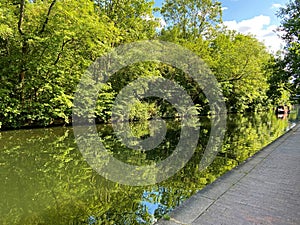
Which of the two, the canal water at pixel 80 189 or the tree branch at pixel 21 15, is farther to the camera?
the tree branch at pixel 21 15

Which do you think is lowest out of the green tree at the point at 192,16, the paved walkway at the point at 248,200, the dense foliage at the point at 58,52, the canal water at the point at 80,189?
the canal water at the point at 80,189

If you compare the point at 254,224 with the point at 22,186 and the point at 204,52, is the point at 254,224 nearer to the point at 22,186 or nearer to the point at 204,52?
the point at 22,186

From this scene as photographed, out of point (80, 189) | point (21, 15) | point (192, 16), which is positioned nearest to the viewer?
point (80, 189)

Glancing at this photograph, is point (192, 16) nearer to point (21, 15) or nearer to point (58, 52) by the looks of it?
point (58, 52)

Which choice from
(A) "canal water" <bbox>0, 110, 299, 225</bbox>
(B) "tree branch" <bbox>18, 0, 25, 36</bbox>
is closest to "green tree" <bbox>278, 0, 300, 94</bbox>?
(A) "canal water" <bbox>0, 110, 299, 225</bbox>

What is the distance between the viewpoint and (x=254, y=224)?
248 cm

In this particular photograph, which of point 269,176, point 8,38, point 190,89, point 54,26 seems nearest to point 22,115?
point 8,38

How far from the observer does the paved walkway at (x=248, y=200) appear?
260cm

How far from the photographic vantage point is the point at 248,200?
Result: 3080mm

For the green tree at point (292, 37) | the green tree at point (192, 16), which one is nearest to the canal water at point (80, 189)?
the green tree at point (292, 37)

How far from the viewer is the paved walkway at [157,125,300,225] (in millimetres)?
2598

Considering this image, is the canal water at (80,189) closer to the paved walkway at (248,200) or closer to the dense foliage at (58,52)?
the paved walkway at (248,200)

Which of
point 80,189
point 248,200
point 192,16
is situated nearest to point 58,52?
point 80,189

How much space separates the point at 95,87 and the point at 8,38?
4.59 meters
